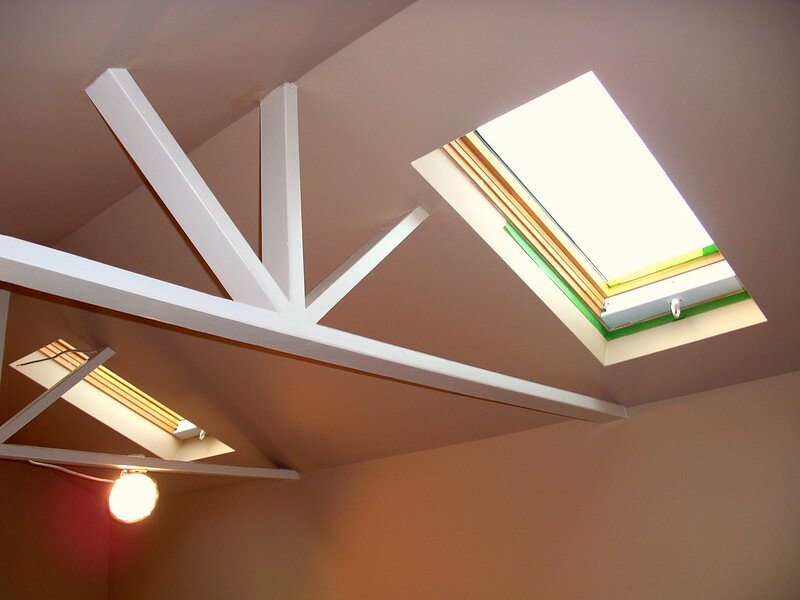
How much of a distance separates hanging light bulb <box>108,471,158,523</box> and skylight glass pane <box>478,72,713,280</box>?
2726 mm

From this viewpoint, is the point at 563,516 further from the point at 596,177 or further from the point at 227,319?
the point at 227,319

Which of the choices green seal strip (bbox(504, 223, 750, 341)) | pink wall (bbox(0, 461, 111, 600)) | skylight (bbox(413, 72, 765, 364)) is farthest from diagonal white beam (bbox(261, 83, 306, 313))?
pink wall (bbox(0, 461, 111, 600))

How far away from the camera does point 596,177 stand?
122 inches

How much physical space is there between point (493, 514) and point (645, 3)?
2.96 m

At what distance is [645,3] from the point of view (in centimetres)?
208

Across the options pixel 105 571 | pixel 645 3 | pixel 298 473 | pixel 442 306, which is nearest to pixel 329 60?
pixel 645 3

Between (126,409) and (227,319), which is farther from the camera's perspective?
(126,409)

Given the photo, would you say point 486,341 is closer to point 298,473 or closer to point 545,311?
point 545,311

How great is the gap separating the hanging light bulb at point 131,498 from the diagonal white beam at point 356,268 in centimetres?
211

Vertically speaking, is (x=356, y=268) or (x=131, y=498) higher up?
(x=356, y=268)

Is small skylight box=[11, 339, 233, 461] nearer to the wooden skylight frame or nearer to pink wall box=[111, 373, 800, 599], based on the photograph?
pink wall box=[111, 373, 800, 599]

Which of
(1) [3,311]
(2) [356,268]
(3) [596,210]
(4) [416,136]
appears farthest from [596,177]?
(1) [3,311]

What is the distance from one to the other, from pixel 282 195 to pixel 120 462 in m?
2.83

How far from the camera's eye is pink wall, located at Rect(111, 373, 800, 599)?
10.6ft
